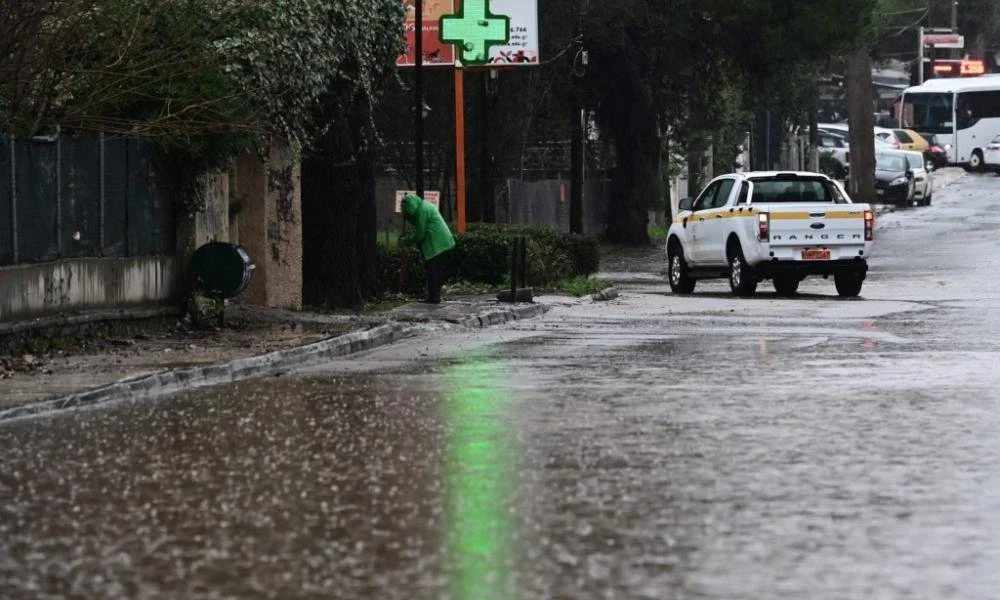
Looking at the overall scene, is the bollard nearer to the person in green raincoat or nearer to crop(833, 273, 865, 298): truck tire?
the person in green raincoat

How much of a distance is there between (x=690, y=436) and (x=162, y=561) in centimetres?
497

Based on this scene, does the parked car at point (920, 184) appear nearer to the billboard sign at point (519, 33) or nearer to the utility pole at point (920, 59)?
the utility pole at point (920, 59)

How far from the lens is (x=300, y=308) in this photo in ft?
86.7

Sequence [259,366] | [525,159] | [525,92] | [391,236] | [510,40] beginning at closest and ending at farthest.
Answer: [259,366], [510,40], [525,92], [391,236], [525,159]

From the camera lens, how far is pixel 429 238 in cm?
2734

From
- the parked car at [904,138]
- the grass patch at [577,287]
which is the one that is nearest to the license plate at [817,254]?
the grass patch at [577,287]

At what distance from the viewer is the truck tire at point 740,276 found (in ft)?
100

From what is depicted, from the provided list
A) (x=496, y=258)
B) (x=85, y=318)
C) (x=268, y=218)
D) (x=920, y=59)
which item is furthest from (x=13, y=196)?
(x=920, y=59)

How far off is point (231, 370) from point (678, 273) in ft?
50.3

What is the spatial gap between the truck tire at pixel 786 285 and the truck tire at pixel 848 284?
2.56ft

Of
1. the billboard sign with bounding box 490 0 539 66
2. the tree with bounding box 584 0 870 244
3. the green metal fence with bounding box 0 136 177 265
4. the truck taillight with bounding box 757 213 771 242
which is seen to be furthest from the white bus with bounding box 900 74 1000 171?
the green metal fence with bounding box 0 136 177 265

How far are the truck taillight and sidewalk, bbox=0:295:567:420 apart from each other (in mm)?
4890

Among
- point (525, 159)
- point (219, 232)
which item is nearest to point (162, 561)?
point (219, 232)

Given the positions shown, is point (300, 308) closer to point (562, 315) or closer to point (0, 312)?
point (562, 315)
